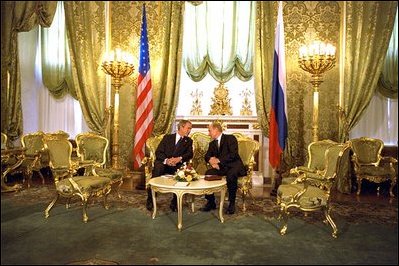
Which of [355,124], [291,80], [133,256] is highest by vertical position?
[291,80]

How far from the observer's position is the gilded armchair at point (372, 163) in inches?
211

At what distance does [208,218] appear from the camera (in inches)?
162

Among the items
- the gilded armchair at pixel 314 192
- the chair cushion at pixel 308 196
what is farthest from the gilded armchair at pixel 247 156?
the chair cushion at pixel 308 196

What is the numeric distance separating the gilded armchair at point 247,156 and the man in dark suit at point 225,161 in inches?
4.0

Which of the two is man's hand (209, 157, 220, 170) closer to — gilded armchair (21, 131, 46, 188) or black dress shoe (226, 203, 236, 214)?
black dress shoe (226, 203, 236, 214)

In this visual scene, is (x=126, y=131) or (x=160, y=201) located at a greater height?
(x=126, y=131)

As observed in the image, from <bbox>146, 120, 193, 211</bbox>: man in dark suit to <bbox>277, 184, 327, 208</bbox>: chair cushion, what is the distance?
4.83 ft

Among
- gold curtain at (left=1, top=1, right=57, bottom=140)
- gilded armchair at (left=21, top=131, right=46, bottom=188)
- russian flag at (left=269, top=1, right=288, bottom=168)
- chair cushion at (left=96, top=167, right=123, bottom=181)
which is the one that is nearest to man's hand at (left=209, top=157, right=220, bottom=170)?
russian flag at (left=269, top=1, right=288, bottom=168)

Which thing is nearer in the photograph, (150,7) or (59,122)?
(150,7)

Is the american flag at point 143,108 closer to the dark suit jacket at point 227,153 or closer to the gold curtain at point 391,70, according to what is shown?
the dark suit jacket at point 227,153

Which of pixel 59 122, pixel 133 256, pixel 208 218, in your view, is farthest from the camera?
pixel 59 122

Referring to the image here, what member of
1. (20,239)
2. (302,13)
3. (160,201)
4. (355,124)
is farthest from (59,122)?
(355,124)

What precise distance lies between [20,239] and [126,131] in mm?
3333

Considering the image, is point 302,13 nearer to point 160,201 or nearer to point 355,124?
point 355,124
